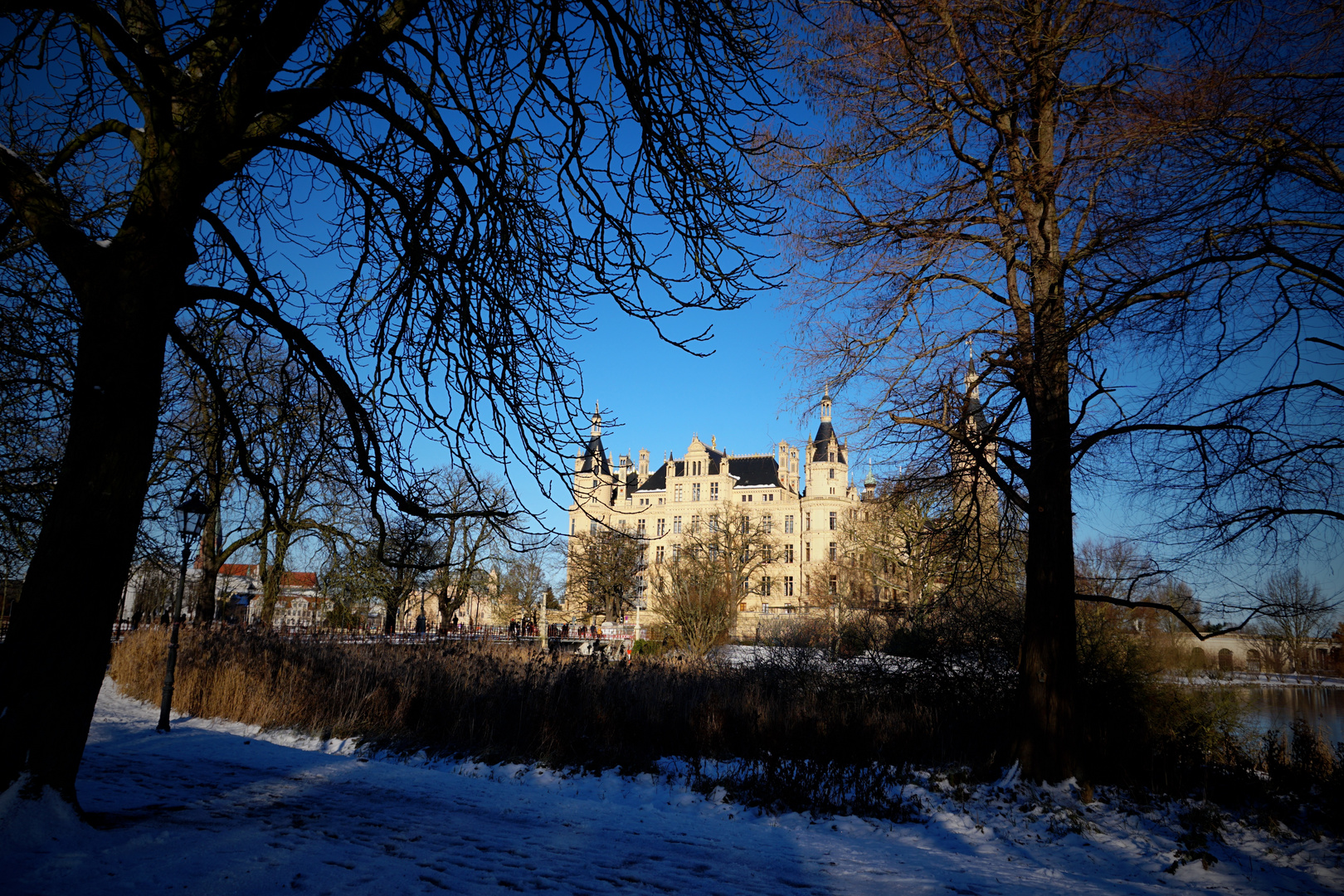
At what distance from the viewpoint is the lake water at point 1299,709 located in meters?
12.3

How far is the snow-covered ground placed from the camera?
11.0ft

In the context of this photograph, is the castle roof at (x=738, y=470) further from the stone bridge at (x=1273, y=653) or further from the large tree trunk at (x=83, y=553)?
the large tree trunk at (x=83, y=553)

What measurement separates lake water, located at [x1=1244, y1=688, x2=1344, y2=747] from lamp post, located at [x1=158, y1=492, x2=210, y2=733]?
13566mm

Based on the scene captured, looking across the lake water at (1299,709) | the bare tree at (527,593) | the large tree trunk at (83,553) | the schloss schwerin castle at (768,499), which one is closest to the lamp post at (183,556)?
the large tree trunk at (83,553)

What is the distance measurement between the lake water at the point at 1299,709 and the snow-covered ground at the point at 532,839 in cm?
423

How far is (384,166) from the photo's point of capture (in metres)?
5.12

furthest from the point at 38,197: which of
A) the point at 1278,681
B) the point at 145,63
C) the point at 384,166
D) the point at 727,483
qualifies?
the point at 727,483

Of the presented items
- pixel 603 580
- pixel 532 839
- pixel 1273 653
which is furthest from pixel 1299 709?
pixel 532 839

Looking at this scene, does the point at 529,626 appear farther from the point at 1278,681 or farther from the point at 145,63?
the point at 145,63

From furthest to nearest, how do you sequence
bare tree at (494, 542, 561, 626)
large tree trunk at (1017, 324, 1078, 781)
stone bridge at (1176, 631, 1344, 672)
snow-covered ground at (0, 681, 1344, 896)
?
bare tree at (494, 542, 561, 626) → stone bridge at (1176, 631, 1344, 672) → large tree trunk at (1017, 324, 1078, 781) → snow-covered ground at (0, 681, 1344, 896)

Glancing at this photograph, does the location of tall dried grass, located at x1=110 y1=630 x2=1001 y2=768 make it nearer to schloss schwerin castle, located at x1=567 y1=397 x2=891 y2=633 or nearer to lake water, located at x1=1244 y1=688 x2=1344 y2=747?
lake water, located at x1=1244 y1=688 x2=1344 y2=747

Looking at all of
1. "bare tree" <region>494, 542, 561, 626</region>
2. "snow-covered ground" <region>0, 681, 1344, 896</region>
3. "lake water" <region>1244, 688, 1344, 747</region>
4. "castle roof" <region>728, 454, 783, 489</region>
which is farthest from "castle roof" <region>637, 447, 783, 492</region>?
"snow-covered ground" <region>0, 681, 1344, 896</region>

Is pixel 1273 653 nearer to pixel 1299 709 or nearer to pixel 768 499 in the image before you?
pixel 1299 709

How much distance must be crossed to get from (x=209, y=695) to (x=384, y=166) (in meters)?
9.68
